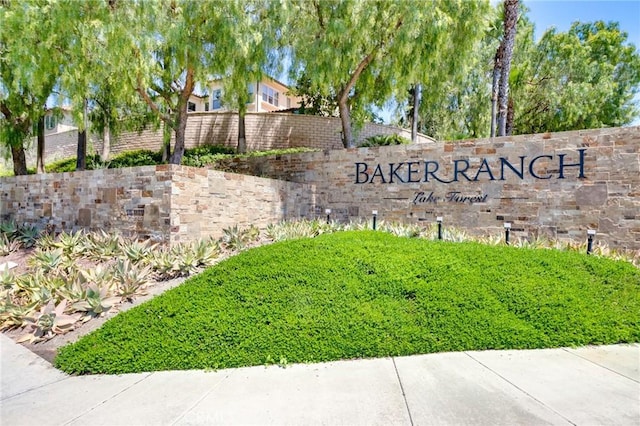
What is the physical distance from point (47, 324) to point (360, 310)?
13.3 feet

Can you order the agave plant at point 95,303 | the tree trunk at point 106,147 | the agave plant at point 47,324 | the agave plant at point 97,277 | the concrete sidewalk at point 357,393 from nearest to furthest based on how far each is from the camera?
the concrete sidewalk at point 357,393 → the agave plant at point 47,324 → the agave plant at point 95,303 → the agave plant at point 97,277 → the tree trunk at point 106,147

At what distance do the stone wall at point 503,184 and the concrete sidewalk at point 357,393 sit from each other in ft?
17.4

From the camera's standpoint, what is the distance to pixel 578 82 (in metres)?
21.1

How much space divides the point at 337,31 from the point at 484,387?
442 inches

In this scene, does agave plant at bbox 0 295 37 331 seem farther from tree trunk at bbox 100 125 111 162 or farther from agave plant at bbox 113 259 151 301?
tree trunk at bbox 100 125 111 162

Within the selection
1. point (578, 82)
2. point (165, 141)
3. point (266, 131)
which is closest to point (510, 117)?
point (578, 82)

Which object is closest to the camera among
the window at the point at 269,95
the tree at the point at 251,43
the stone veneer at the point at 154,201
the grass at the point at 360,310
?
the grass at the point at 360,310

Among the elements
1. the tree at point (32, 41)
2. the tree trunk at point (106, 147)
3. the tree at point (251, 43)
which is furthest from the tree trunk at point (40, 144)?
the tree at point (251, 43)

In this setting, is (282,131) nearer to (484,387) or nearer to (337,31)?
(337,31)

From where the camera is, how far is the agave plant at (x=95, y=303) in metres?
4.73

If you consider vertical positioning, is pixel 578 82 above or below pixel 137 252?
above

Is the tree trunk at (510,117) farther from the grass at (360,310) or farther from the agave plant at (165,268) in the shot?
the agave plant at (165,268)

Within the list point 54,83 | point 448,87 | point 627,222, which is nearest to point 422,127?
point 448,87

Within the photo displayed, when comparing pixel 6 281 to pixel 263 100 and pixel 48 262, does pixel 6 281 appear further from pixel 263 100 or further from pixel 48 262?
pixel 263 100
